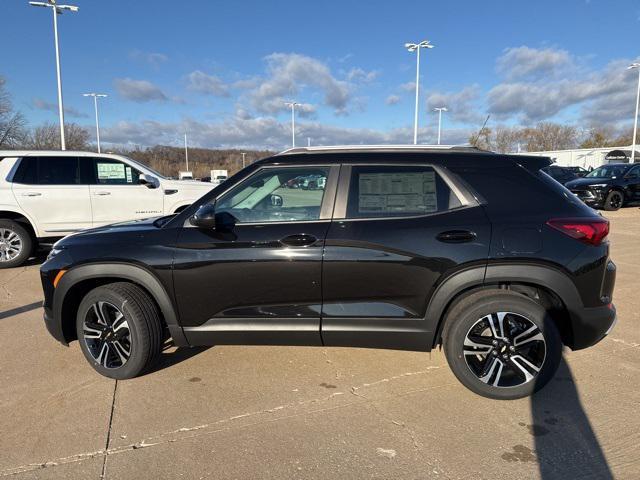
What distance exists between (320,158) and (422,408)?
191cm

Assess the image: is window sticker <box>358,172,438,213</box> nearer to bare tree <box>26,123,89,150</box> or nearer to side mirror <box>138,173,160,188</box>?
side mirror <box>138,173,160,188</box>

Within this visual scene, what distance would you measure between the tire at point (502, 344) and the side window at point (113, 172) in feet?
21.7

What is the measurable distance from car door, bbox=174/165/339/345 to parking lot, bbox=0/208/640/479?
48 cm

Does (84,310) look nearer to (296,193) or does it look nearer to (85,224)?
(296,193)

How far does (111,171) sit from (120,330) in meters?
5.26

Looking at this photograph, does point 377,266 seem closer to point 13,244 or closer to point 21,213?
point 21,213

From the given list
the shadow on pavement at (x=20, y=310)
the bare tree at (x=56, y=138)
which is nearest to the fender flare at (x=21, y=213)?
the shadow on pavement at (x=20, y=310)

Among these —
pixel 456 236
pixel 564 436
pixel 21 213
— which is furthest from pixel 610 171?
pixel 21 213

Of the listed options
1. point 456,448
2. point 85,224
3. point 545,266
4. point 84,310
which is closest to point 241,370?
point 84,310

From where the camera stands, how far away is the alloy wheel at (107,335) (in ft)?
10.9

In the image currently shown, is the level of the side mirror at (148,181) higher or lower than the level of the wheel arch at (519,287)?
higher

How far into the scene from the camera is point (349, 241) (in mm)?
3010

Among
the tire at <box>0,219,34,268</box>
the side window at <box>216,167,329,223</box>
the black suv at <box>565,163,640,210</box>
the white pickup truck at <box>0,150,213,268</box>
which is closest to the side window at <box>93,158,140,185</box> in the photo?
the white pickup truck at <box>0,150,213,268</box>

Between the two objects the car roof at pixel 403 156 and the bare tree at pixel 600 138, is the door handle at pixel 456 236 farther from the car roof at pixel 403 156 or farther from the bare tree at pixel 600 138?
the bare tree at pixel 600 138
